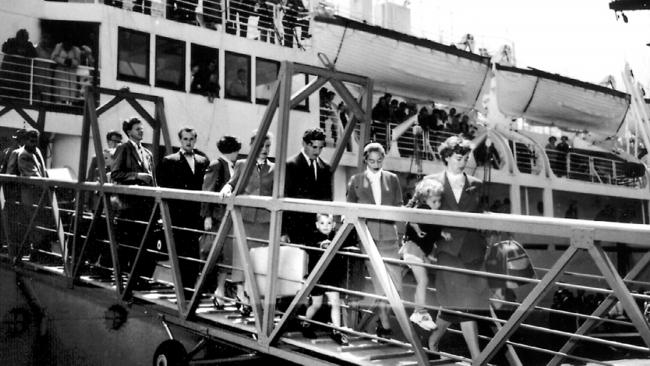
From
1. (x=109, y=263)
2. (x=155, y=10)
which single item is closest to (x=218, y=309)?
(x=109, y=263)

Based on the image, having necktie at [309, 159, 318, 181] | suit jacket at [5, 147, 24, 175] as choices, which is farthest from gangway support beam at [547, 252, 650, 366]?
suit jacket at [5, 147, 24, 175]

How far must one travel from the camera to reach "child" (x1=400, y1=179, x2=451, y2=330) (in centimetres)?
304

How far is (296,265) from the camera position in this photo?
3.21m

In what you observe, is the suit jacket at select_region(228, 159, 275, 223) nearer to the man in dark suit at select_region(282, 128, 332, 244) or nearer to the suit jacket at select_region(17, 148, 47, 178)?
the man in dark suit at select_region(282, 128, 332, 244)

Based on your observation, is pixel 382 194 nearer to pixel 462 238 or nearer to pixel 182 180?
pixel 462 238

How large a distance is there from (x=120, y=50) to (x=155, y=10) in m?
1.76

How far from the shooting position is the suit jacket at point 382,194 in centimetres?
362

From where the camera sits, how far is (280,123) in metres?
3.03

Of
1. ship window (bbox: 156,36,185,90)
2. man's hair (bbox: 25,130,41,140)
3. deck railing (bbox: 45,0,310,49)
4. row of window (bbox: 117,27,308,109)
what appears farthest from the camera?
deck railing (bbox: 45,0,310,49)

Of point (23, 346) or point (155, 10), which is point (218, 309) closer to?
point (23, 346)

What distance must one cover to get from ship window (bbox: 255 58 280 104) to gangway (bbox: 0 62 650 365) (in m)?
6.70

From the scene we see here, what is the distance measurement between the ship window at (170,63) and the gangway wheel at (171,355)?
782 cm

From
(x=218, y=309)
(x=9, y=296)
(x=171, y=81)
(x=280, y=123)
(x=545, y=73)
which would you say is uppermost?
(x=545, y=73)

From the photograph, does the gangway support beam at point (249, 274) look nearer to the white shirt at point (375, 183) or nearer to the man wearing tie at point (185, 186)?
the white shirt at point (375, 183)
